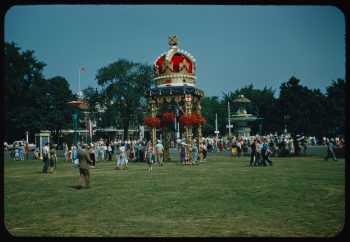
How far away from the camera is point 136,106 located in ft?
231

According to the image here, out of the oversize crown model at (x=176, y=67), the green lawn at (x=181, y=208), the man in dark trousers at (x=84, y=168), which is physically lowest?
the green lawn at (x=181, y=208)

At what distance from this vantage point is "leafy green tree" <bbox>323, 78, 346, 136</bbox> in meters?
34.8

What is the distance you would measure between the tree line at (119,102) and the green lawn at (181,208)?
10540mm

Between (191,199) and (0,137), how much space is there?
708 centimetres

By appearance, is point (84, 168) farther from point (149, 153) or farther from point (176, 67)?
point (176, 67)

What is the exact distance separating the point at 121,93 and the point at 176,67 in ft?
129

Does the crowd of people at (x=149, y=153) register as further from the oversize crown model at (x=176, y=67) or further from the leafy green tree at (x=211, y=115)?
the leafy green tree at (x=211, y=115)

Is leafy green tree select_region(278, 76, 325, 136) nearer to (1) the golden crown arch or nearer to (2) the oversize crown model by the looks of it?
(1) the golden crown arch

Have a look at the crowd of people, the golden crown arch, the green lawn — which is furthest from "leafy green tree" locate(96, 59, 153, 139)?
the green lawn

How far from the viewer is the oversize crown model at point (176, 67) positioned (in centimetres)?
3171

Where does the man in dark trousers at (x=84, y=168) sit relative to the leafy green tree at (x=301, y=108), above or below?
below

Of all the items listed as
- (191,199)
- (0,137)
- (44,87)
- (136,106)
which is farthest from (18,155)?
(0,137)

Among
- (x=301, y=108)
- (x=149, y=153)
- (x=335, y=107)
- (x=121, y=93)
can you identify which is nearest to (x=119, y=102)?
(x=121, y=93)

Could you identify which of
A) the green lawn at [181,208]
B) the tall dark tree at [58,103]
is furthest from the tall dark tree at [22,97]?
the green lawn at [181,208]
